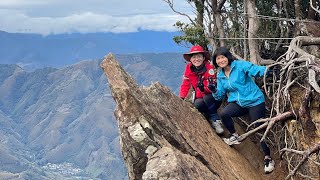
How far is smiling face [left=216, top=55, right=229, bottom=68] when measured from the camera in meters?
11.6

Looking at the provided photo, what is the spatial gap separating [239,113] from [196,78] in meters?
1.65

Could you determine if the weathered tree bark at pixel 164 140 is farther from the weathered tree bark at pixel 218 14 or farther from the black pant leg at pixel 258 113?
the weathered tree bark at pixel 218 14

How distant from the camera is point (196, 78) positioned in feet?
42.6

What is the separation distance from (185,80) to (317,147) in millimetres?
4439

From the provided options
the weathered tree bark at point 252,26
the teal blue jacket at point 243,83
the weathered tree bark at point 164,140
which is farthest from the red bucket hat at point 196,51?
the weathered tree bark at point 252,26

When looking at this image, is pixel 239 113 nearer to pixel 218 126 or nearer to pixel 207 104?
pixel 218 126

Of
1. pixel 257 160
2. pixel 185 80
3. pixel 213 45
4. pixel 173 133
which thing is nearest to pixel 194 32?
pixel 213 45

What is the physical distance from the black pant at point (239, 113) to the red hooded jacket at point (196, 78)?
0.89 m

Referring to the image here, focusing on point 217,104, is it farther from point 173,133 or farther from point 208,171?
point 208,171

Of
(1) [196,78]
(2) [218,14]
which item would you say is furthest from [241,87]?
(2) [218,14]

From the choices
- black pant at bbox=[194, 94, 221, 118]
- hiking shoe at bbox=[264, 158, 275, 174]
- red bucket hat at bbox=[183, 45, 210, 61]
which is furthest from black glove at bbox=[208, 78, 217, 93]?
hiking shoe at bbox=[264, 158, 275, 174]

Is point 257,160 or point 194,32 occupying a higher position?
point 194,32

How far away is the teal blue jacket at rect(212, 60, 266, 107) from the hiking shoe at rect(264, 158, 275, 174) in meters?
1.38

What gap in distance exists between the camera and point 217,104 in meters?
13.0
